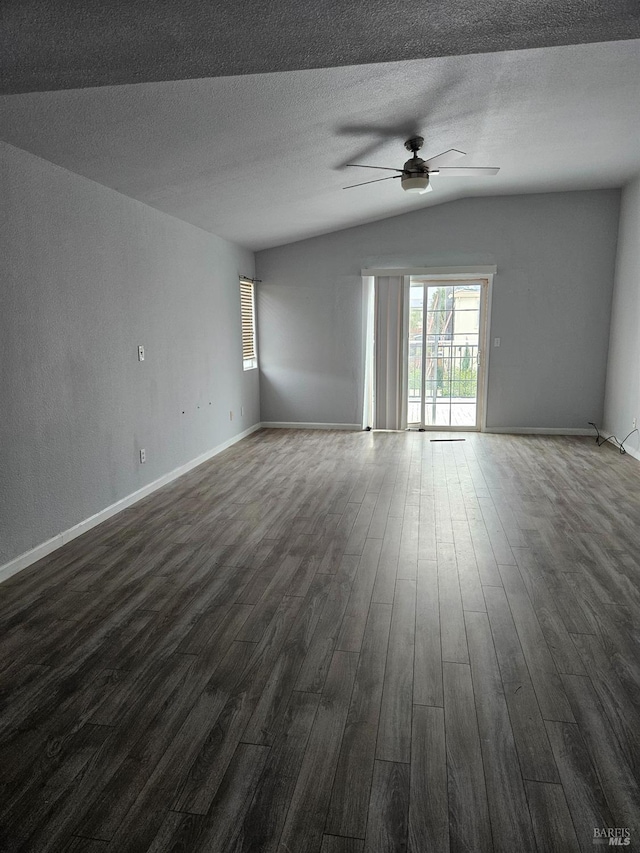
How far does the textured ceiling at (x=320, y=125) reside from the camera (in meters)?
2.87

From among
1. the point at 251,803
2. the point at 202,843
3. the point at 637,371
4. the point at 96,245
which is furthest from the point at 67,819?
the point at 637,371

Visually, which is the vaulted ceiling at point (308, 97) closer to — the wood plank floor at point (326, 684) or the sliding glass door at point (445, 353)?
the sliding glass door at point (445, 353)

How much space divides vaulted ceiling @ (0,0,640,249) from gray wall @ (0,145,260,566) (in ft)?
0.87

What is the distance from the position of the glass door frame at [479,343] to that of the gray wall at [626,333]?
1.45 metres

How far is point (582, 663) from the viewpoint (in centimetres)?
230

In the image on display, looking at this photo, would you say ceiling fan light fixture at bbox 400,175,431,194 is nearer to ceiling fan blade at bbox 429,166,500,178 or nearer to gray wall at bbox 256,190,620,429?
ceiling fan blade at bbox 429,166,500,178

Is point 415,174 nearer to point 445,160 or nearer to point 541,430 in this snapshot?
point 445,160

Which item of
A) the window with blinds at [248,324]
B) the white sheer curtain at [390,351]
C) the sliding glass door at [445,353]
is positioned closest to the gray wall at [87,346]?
the window with blinds at [248,324]

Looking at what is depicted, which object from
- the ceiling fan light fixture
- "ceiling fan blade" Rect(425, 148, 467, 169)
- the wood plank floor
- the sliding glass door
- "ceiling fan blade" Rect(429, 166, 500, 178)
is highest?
"ceiling fan blade" Rect(425, 148, 467, 169)

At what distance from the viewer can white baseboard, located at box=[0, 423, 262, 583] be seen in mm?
3217

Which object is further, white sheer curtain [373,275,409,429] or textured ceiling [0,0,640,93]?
white sheer curtain [373,275,409,429]

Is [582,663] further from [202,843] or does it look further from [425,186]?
[425,186]

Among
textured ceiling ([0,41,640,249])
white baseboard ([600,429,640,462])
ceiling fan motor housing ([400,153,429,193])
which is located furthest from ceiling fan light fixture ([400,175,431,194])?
white baseboard ([600,429,640,462])

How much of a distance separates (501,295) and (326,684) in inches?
236
